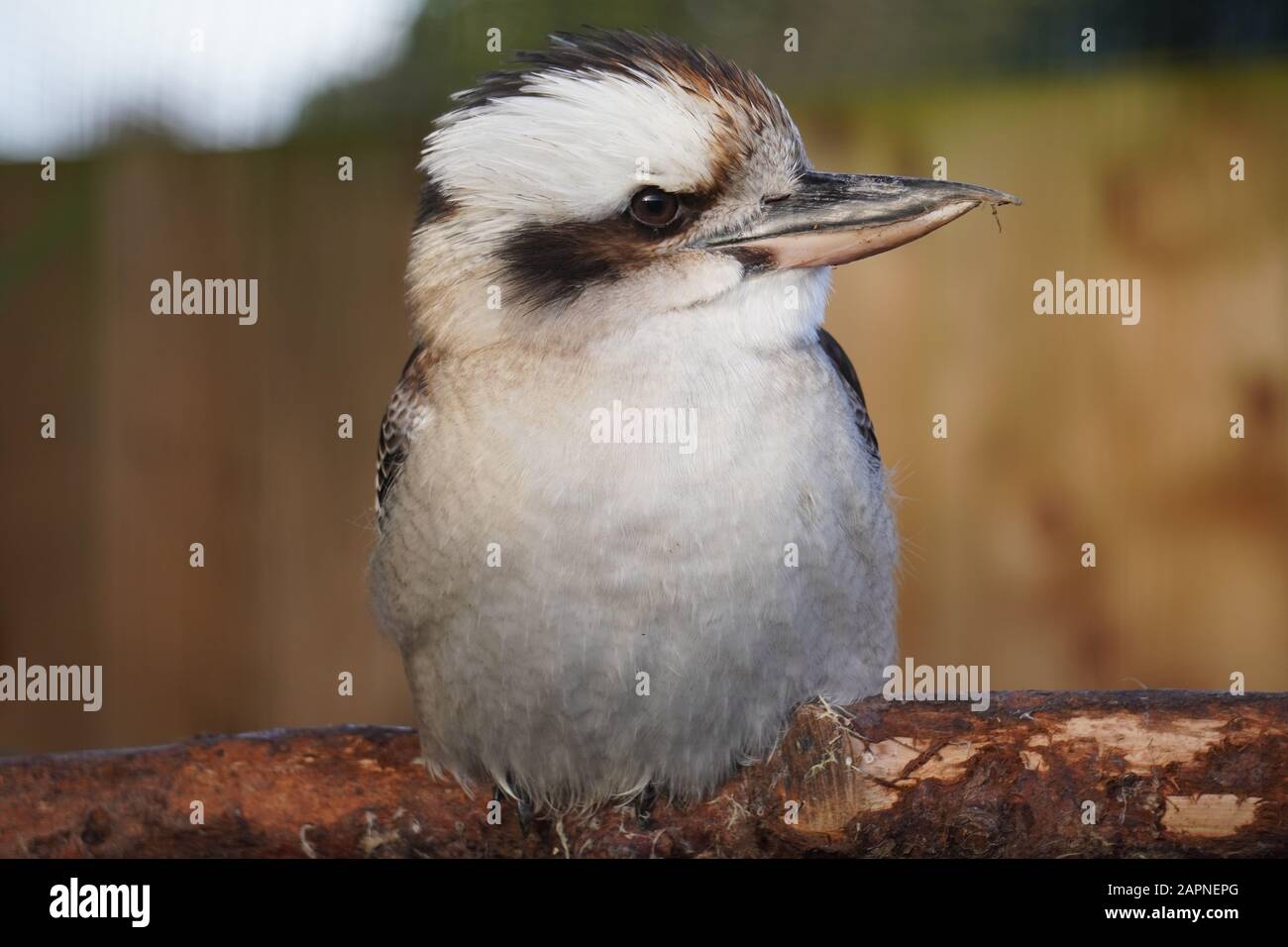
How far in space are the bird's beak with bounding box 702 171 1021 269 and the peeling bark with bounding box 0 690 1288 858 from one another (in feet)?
1.80

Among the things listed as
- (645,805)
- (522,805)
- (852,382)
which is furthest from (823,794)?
(852,382)

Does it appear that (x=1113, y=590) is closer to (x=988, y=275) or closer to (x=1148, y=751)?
(x=988, y=275)

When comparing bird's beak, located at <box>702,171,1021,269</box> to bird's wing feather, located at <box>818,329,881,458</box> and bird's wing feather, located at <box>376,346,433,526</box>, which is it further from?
bird's wing feather, located at <box>376,346,433,526</box>

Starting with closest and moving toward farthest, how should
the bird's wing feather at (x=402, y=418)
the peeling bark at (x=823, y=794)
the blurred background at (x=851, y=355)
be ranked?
the peeling bark at (x=823, y=794), the bird's wing feather at (x=402, y=418), the blurred background at (x=851, y=355)

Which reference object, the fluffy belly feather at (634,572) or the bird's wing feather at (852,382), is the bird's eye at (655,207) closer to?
the fluffy belly feather at (634,572)

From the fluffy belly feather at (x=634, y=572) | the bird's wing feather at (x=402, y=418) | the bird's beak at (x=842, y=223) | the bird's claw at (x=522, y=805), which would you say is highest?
the bird's beak at (x=842, y=223)

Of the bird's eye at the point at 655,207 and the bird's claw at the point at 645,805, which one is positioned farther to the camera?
the bird's claw at the point at 645,805

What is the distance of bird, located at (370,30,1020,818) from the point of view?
1.49 meters

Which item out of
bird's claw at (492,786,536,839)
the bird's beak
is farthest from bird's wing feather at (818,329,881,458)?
bird's claw at (492,786,536,839)

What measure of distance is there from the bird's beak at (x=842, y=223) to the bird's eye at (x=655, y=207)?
6cm

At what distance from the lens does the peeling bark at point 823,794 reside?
4.83 feet

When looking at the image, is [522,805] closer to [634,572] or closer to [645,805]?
[645,805]

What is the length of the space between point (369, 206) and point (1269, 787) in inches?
77.6

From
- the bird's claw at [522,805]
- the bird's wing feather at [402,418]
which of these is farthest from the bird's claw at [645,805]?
the bird's wing feather at [402,418]
